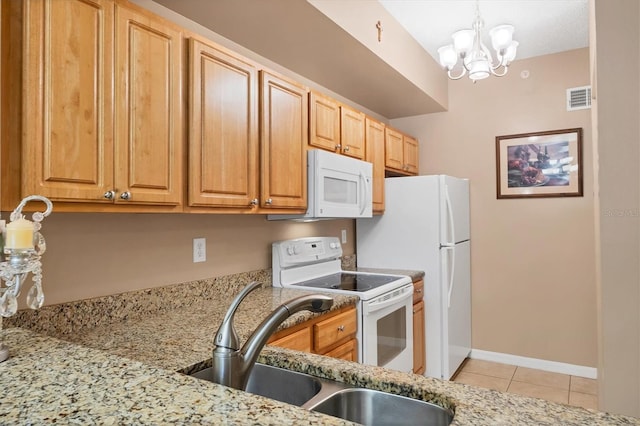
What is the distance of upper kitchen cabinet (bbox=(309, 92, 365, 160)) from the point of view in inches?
101

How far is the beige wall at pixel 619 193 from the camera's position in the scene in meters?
1.64

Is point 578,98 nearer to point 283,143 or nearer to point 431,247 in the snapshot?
point 431,247

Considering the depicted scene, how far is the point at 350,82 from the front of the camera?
3.12 metres

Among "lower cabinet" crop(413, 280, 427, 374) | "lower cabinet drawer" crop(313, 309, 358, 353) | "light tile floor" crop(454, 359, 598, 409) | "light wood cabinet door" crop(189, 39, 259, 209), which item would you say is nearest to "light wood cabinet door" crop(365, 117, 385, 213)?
"lower cabinet" crop(413, 280, 427, 374)

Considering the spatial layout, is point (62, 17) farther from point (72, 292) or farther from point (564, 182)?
point (564, 182)

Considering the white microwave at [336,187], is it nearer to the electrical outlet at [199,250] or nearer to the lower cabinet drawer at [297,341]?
the electrical outlet at [199,250]

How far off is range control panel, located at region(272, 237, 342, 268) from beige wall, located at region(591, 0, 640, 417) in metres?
1.67

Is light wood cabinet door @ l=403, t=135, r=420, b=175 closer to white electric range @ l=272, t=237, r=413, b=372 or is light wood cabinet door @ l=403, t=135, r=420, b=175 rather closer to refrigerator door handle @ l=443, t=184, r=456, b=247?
refrigerator door handle @ l=443, t=184, r=456, b=247

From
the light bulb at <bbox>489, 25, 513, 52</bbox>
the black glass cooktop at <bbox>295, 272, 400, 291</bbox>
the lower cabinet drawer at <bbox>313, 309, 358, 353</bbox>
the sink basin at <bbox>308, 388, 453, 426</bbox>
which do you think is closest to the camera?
the sink basin at <bbox>308, 388, 453, 426</bbox>

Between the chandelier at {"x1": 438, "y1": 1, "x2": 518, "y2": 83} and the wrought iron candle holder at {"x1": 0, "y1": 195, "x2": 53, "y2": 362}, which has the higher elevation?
the chandelier at {"x1": 438, "y1": 1, "x2": 518, "y2": 83}

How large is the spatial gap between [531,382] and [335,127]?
260 cm

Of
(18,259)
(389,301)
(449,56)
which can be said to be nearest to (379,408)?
(18,259)

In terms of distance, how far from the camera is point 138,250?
1.89m

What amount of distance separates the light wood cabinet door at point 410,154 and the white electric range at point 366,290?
47.9 inches
